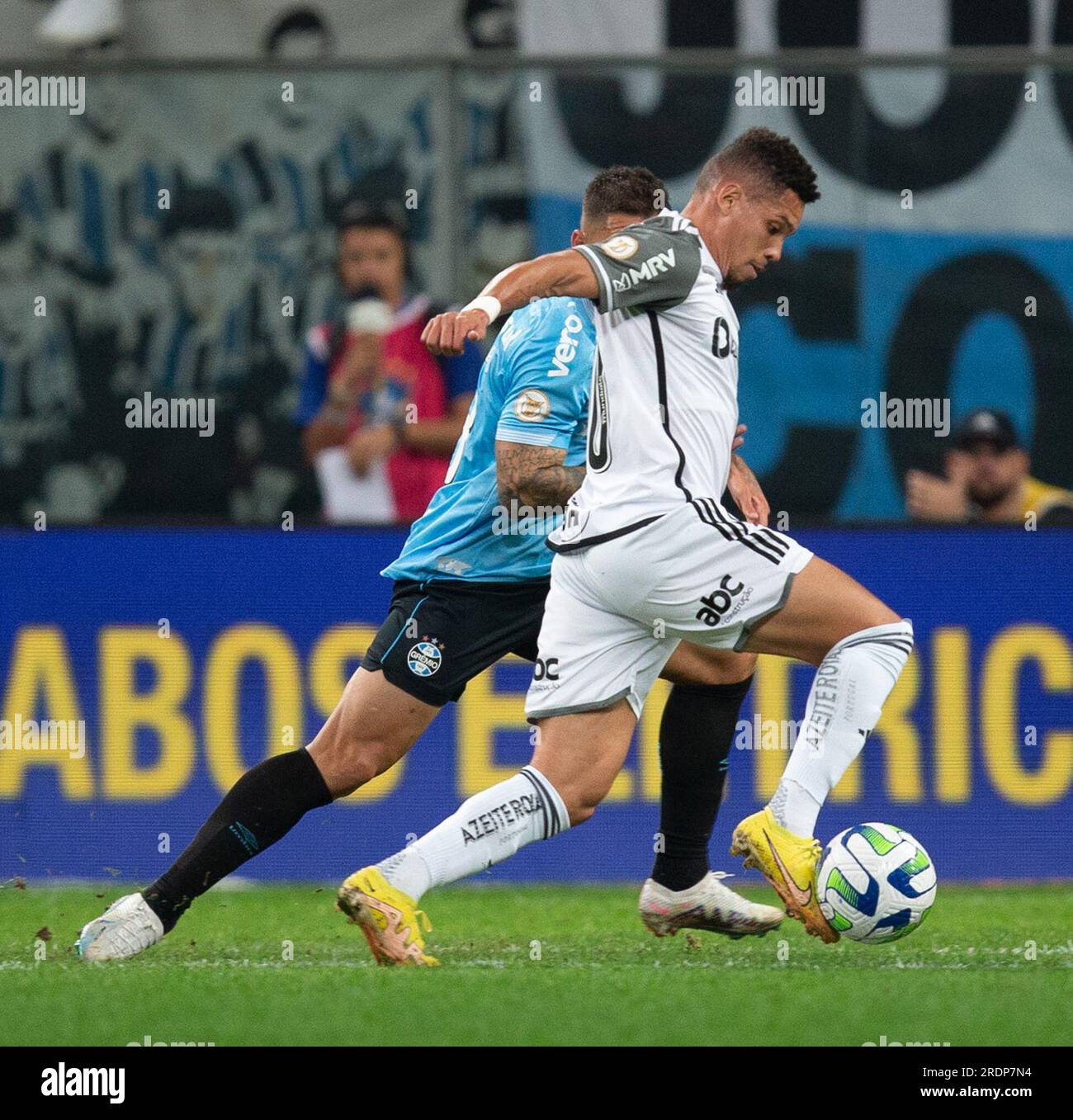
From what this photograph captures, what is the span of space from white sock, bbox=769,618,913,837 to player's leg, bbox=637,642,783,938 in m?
0.58

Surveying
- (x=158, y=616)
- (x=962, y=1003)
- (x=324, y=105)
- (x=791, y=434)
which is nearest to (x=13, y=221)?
(x=324, y=105)

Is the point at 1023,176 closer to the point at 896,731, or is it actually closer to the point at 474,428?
the point at 896,731

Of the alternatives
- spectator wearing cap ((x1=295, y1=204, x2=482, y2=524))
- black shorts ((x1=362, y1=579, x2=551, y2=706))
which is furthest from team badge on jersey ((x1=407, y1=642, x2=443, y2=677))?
spectator wearing cap ((x1=295, y1=204, x2=482, y2=524))

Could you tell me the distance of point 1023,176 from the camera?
29.9 ft

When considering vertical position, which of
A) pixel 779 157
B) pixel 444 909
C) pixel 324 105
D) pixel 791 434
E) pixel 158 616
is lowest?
pixel 444 909

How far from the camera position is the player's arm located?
4.75 metres

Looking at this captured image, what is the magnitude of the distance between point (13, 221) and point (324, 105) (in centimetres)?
135

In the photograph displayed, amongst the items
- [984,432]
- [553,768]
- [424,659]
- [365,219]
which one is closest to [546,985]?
[553,768]

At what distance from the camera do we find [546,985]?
5434 mm

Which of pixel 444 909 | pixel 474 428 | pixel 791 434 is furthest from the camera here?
Result: pixel 791 434

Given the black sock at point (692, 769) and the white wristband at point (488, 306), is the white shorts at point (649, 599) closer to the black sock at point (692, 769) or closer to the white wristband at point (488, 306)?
the black sock at point (692, 769)

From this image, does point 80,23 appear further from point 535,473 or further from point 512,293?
point 512,293

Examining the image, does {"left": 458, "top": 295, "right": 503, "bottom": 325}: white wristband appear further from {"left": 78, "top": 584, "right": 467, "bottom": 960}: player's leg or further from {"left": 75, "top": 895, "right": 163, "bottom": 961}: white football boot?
{"left": 75, "top": 895, "right": 163, "bottom": 961}: white football boot

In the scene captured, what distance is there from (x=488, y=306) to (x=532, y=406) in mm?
1210
